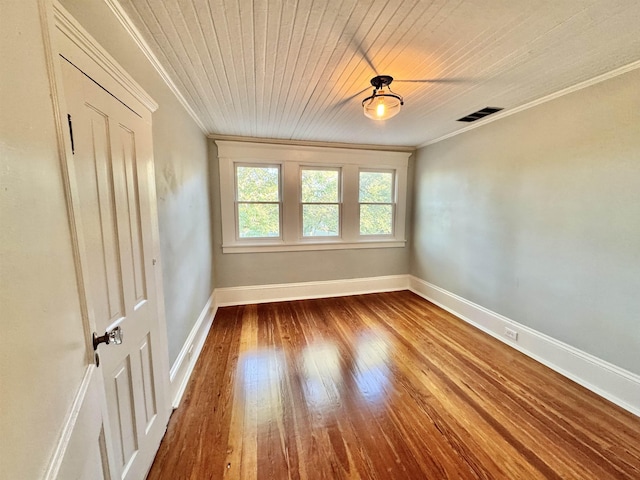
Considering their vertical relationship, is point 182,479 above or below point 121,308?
below

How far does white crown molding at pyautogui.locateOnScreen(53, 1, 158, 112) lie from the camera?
872 millimetres

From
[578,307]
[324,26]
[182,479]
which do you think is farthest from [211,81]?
[578,307]

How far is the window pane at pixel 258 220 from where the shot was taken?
3936mm

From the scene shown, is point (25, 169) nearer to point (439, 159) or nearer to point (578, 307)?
point (578, 307)

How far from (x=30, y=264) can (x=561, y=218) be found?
329cm

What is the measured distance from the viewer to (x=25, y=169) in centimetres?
54

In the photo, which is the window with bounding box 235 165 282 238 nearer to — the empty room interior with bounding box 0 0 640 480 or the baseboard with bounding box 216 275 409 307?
the empty room interior with bounding box 0 0 640 480

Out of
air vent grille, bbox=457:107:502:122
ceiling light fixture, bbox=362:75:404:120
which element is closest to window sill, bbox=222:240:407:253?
air vent grille, bbox=457:107:502:122

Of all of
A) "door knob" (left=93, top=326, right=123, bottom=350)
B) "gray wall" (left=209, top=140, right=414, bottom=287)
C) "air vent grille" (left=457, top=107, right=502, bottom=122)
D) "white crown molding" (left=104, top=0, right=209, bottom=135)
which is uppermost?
"air vent grille" (left=457, top=107, right=502, bottom=122)

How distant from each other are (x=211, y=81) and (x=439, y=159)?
3.13 m

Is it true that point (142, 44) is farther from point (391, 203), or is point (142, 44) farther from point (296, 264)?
point (391, 203)

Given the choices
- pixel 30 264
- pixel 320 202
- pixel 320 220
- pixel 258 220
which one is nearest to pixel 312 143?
pixel 320 202

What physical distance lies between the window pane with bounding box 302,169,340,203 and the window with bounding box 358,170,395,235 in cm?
44

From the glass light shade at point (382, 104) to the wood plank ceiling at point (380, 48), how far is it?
173 millimetres
